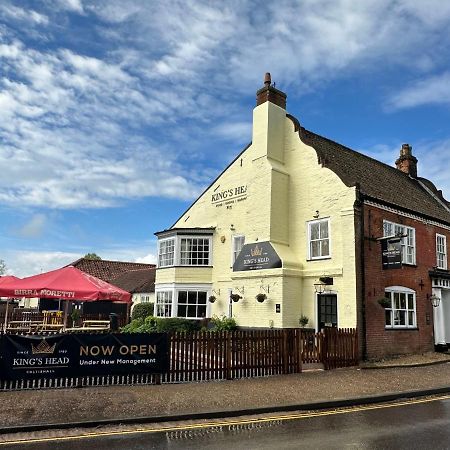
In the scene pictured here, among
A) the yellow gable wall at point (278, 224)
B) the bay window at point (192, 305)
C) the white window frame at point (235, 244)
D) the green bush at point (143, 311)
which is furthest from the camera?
the green bush at point (143, 311)

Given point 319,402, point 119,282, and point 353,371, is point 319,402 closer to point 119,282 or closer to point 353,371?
point 353,371

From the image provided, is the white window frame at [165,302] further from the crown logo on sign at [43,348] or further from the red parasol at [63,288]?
the crown logo on sign at [43,348]

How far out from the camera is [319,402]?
9.49 metres

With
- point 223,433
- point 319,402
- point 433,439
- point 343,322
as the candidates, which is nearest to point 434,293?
point 343,322

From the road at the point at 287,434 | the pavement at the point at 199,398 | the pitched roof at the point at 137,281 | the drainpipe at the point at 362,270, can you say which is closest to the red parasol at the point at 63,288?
the pavement at the point at 199,398

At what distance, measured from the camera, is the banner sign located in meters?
10.3

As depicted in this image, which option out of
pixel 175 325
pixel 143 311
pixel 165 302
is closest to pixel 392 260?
pixel 175 325

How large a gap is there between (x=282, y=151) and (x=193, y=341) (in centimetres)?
1218

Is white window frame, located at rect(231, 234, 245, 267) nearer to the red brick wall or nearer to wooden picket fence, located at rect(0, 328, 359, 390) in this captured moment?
the red brick wall

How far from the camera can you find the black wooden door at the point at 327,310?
17812 mm

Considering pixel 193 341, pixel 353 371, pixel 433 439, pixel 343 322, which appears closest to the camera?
pixel 433 439

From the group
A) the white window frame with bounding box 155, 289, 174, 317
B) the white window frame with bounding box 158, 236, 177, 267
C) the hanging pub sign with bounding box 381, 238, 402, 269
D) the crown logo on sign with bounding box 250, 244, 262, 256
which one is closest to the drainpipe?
the hanging pub sign with bounding box 381, 238, 402, 269

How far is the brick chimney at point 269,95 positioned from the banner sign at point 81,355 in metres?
13.8

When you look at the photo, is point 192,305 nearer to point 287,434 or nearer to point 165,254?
point 165,254
